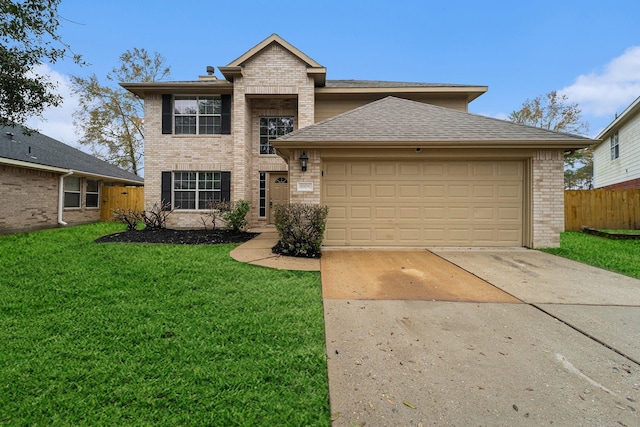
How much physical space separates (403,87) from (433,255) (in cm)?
783

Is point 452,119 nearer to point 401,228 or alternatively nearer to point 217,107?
point 401,228

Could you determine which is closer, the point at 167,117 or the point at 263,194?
the point at 167,117

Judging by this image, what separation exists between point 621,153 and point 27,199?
27.1 meters

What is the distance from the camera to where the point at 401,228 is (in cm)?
755

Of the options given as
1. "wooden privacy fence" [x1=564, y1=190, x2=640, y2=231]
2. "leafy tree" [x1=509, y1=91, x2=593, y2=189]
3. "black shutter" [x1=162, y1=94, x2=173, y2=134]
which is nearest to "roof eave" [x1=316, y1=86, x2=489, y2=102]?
"wooden privacy fence" [x1=564, y1=190, x2=640, y2=231]

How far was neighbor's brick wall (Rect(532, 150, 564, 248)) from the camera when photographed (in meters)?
7.19

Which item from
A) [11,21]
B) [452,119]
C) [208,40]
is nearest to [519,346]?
[452,119]

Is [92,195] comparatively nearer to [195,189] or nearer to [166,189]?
[166,189]

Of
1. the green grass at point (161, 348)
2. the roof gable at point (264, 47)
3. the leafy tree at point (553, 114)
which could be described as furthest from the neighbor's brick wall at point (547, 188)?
the leafy tree at point (553, 114)

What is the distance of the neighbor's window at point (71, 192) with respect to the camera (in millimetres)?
13074

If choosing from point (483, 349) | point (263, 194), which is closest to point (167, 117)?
point (263, 194)

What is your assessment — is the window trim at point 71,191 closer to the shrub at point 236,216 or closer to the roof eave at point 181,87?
the roof eave at point 181,87

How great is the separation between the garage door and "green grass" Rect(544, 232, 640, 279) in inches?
46.8

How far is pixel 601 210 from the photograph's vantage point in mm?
12117
